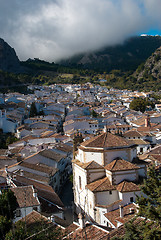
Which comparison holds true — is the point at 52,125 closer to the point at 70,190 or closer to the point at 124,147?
the point at 70,190

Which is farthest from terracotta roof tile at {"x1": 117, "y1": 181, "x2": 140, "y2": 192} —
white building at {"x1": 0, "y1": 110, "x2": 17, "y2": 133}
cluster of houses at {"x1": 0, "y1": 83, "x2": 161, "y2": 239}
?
white building at {"x1": 0, "y1": 110, "x2": 17, "y2": 133}

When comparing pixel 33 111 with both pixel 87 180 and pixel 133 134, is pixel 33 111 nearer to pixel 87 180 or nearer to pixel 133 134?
pixel 133 134

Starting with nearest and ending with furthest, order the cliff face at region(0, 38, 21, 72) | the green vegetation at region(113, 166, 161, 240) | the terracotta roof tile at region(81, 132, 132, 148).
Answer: the green vegetation at region(113, 166, 161, 240) → the terracotta roof tile at region(81, 132, 132, 148) → the cliff face at region(0, 38, 21, 72)

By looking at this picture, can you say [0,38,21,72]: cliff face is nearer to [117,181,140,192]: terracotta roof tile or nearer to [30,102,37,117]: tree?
[30,102,37,117]: tree

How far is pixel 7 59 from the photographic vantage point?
477 ft

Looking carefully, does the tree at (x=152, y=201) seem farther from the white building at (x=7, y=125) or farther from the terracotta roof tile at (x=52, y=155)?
the white building at (x=7, y=125)

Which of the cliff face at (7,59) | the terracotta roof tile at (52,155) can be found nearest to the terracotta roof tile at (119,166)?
the terracotta roof tile at (52,155)

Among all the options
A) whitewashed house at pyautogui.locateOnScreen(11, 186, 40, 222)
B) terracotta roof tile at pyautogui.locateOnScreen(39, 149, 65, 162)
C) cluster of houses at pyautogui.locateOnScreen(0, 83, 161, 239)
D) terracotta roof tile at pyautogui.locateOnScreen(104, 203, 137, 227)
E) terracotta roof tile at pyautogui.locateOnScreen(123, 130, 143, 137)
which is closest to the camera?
terracotta roof tile at pyautogui.locateOnScreen(104, 203, 137, 227)

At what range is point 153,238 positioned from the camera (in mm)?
8781

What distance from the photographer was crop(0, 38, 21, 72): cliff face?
14125 centimetres

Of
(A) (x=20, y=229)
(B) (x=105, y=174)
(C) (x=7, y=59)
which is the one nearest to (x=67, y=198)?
(B) (x=105, y=174)

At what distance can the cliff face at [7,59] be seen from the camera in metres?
141

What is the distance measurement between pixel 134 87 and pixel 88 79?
1210 inches

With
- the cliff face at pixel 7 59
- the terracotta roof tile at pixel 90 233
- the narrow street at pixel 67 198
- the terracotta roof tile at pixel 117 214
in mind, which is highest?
the cliff face at pixel 7 59
